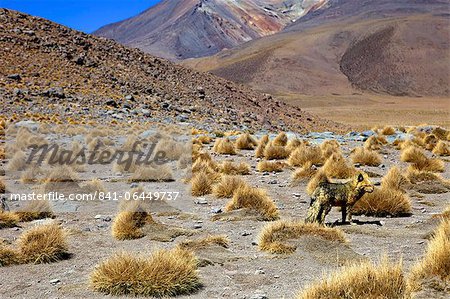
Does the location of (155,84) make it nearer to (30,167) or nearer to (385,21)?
(30,167)

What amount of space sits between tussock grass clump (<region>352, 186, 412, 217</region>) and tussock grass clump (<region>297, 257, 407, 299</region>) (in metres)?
4.67

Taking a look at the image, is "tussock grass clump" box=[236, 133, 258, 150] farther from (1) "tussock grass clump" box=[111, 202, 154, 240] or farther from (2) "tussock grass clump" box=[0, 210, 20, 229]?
(2) "tussock grass clump" box=[0, 210, 20, 229]

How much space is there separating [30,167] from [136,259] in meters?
9.61

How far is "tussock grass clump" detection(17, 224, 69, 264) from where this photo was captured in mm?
6215

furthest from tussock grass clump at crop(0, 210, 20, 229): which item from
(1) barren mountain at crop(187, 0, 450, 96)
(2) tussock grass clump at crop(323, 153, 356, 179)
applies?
(1) barren mountain at crop(187, 0, 450, 96)

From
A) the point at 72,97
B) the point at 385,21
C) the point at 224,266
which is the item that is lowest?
the point at 224,266

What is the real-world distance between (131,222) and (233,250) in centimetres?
176

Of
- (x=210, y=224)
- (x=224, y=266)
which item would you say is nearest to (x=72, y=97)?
(x=210, y=224)

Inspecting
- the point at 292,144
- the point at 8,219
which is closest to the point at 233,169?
the point at 292,144

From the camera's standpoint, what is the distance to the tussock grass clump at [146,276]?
5051 millimetres

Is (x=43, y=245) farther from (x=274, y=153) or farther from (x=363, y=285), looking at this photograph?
(x=274, y=153)

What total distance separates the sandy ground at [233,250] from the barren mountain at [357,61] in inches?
5216

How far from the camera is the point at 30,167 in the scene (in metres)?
13.9

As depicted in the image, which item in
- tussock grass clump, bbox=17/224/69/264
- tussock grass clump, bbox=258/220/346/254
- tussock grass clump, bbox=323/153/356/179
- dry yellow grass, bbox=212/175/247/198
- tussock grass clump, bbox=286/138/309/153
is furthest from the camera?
tussock grass clump, bbox=286/138/309/153
